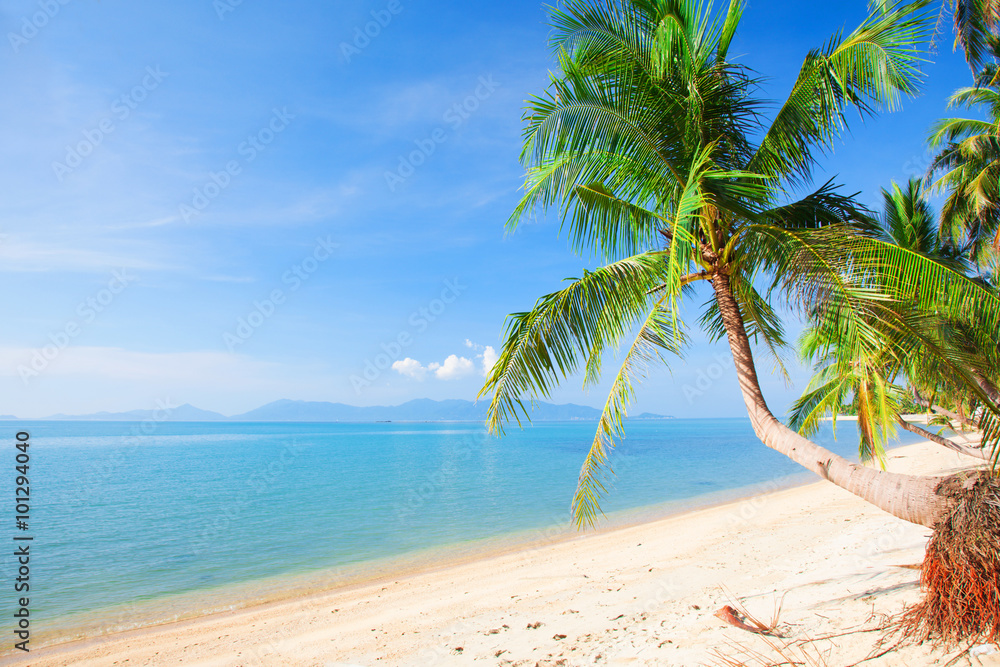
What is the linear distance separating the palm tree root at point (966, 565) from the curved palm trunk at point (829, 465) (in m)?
0.09

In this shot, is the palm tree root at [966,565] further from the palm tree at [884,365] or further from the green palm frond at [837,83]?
the green palm frond at [837,83]

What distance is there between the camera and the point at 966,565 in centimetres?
312

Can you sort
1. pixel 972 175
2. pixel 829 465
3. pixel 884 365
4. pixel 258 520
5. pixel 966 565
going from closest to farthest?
pixel 966 565 → pixel 829 465 → pixel 884 365 → pixel 972 175 → pixel 258 520

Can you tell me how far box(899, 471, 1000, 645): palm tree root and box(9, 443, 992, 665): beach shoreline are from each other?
1147 mm

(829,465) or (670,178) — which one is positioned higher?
(670,178)

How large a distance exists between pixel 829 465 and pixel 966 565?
3.24 ft

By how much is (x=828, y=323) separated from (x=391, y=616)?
725cm

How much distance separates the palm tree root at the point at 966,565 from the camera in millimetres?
3057

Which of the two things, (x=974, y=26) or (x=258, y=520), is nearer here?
→ (x=974, y=26)

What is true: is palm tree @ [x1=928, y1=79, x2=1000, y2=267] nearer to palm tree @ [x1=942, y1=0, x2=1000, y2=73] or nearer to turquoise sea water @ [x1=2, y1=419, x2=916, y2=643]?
palm tree @ [x1=942, y1=0, x2=1000, y2=73]

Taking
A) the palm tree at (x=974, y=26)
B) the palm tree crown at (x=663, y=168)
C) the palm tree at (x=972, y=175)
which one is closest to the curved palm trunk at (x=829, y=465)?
the palm tree crown at (x=663, y=168)

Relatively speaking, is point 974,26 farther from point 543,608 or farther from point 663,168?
point 543,608

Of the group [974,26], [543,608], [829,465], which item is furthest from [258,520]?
[974,26]

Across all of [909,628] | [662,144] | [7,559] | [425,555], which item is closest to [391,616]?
[425,555]
